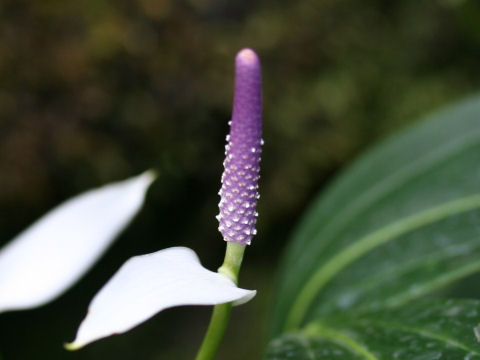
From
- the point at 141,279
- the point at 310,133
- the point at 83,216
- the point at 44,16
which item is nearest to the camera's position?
the point at 141,279

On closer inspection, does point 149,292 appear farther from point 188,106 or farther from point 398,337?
point 188,106

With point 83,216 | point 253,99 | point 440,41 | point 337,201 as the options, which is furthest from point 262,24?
point 253,99

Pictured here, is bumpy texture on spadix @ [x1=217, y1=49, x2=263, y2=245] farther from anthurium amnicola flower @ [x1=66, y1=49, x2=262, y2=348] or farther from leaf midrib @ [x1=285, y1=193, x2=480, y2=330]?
leaf midrib @ [x1=285, y1=193, x2=480, y2=330]

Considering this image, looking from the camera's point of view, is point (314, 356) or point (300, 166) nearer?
point (314, 356)

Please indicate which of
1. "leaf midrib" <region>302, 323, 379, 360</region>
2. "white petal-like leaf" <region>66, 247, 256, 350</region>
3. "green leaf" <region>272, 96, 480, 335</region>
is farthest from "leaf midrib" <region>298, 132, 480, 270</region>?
"white petal-like leaf" <region>66, 247, 256, 350</region>

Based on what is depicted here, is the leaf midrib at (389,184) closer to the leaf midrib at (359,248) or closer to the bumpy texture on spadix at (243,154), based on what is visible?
the leaf midrib at (359,248)

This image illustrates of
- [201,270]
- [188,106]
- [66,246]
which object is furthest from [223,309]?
[188,106]

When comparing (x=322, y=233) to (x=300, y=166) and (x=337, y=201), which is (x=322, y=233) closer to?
(x=337, y=201)
